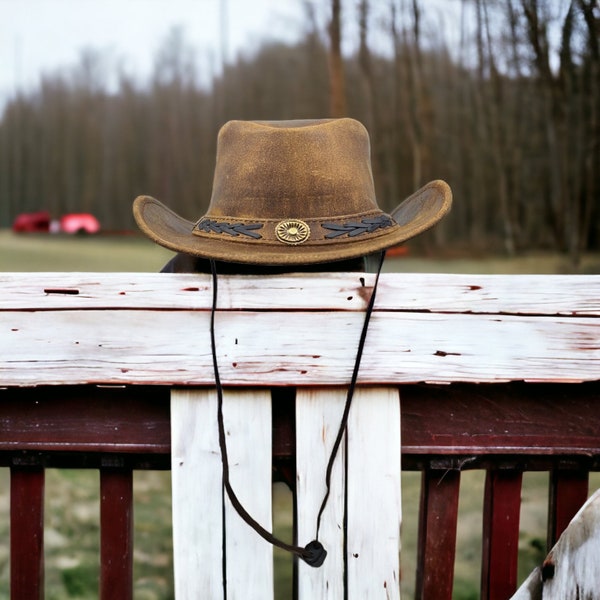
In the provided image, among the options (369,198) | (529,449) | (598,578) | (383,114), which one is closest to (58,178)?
(383,114)

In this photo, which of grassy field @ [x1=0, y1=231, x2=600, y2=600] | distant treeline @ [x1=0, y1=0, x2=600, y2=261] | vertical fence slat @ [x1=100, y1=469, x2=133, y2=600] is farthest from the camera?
grassy field @ [x1=0, y1=231, x2=600, y2=600]

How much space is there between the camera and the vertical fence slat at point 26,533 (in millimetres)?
957

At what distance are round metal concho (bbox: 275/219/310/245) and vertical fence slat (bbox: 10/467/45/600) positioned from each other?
556 millimetres

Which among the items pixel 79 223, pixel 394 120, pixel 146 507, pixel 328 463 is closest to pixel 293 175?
pixel 328 463

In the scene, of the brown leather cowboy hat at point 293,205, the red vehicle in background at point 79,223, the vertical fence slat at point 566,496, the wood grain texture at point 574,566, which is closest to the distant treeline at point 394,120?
the red vehicle in background at point 79,223

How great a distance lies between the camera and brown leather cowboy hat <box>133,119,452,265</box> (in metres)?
0.86

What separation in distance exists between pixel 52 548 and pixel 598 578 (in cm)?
162

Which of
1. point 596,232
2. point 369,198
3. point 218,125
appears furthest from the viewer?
point 218,125

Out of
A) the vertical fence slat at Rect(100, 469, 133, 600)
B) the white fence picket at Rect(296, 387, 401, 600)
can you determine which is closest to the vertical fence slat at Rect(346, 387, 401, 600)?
the white fence picket at Rect(296, 387, 401, 600)

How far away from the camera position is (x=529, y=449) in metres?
0.92

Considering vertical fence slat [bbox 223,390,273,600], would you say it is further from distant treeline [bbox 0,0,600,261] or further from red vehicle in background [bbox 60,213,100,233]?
red vehicle in background [bbox 60,213,100,233]

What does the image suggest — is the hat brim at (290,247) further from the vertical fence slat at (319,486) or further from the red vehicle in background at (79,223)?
the red vehicle in background at (79,223)

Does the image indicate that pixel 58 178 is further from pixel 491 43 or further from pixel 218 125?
pixel 491 43

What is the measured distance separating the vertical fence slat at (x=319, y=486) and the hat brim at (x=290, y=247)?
0.21m
